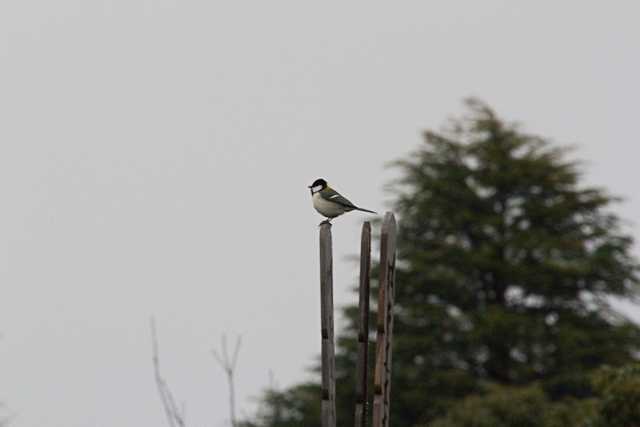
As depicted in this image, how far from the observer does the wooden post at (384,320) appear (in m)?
6.73

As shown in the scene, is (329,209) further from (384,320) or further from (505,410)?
(505,410)

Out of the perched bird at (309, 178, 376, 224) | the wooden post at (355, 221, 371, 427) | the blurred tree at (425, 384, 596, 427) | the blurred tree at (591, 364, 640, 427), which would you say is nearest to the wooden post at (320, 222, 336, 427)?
the wooden post at (355, 221, 371, 427)

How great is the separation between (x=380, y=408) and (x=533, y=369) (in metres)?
29.8

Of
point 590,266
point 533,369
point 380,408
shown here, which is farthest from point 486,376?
point 380,408

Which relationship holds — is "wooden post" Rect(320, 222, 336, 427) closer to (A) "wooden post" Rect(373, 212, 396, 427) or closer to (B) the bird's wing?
(A) "wooden post" Rect(373, 212, 396, 427)

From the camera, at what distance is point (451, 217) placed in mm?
38656

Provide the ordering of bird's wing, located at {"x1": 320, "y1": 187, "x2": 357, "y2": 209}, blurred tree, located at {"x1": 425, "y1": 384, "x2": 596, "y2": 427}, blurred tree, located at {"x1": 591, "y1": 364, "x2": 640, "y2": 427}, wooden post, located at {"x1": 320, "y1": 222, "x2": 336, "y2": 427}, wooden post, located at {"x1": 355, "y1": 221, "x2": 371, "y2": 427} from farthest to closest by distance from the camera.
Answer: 1. blurred tree, located at {"x1": 425, "y1": 384, "x2": 596, "y2": 427}
2. blurred tree, located at {"x1": 591, "y1": 364, "x2": 640, "y2": 427}
3. bird's wing, located at {"x1": 320, "y1": 187, "x2": 357, "y2": 209}
4. wooden post, located at {"x1": 320, "y1": 222, "x2": 336, "y2": 427}
5. wooden post, located at {"x1": 355, "y1": 221, "x2": 371, "y2": 427}

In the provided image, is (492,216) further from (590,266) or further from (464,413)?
(464,413)

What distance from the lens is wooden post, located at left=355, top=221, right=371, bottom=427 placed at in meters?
6.71

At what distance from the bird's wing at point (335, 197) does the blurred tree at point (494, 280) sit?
23610mm

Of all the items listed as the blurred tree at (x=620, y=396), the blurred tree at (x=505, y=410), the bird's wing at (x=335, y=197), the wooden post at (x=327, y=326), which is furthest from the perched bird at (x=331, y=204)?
the blurred tree at (x=505, y=410)

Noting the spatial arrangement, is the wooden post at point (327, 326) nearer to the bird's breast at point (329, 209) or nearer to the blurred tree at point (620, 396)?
the bird's breast at point (329, 209)

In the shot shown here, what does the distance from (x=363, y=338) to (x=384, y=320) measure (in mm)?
162

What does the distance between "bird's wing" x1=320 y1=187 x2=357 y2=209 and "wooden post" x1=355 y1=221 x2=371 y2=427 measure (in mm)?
3541
